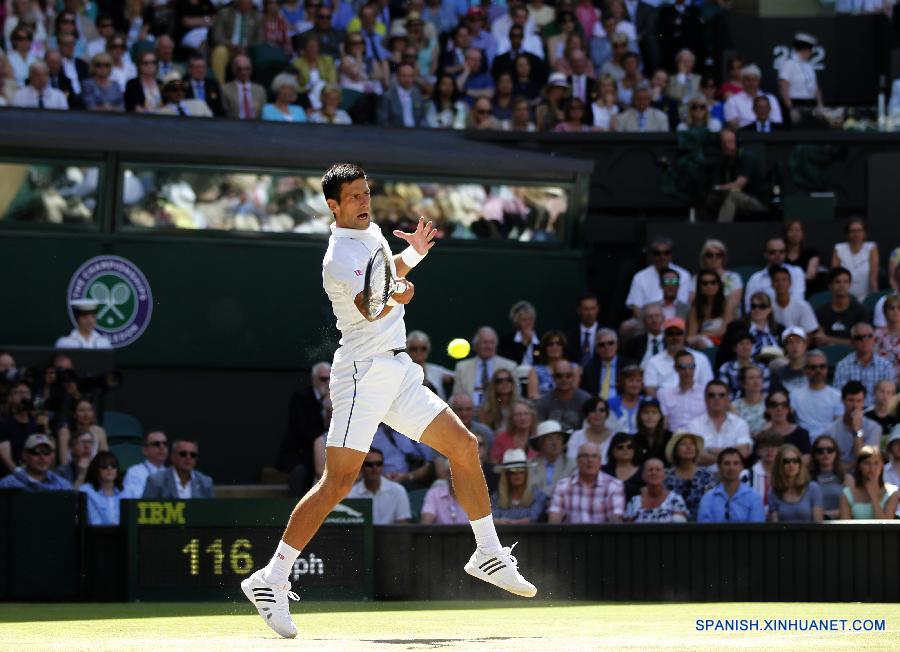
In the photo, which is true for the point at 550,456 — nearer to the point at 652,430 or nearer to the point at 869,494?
the point at 652,430

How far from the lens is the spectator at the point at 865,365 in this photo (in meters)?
14.9

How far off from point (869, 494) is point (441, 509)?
2.93m

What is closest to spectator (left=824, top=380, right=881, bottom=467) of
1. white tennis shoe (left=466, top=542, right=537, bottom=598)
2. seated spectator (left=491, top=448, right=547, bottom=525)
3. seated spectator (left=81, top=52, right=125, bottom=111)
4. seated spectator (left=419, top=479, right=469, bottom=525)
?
seated spectator (left=491, top=448, right=547, bottom=525)

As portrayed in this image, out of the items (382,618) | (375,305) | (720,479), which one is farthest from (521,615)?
(720,479)

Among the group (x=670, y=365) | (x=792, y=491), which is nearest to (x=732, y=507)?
(x=792, y=491)

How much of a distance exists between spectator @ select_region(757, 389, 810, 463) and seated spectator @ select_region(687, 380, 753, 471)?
0.21 meters

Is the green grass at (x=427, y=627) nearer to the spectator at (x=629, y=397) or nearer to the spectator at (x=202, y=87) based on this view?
the spectator at (x=629, y=397)

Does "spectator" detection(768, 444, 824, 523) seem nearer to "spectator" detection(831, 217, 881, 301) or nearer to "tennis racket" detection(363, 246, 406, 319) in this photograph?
"spectator" detection(831, 217, 881, 301)

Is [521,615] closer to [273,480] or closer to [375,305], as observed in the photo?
[375,305]

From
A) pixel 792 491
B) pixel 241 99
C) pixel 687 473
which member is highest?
pixel 241 99

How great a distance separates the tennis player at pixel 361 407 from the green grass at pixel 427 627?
308 millimetres

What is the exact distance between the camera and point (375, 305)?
803cm

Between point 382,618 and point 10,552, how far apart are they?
331cm

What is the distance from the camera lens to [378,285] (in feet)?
26.4
